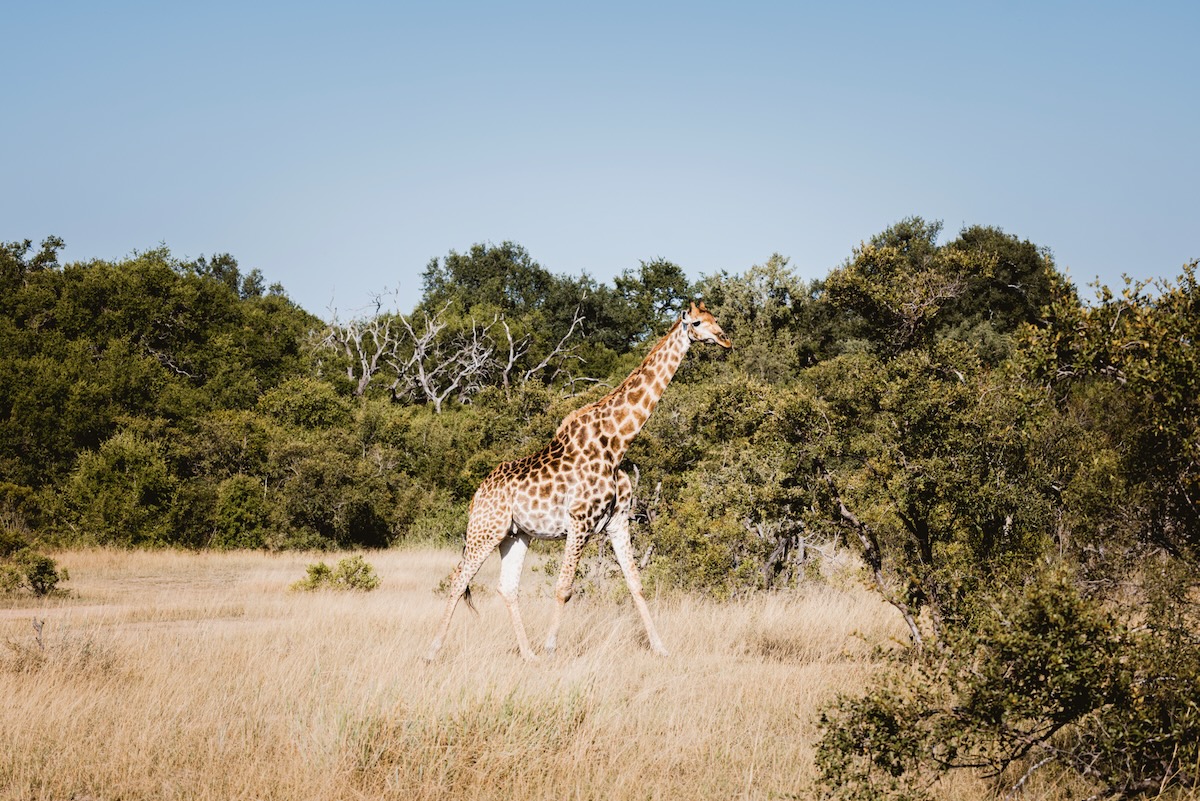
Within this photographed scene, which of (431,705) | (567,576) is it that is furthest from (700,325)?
(431,705)

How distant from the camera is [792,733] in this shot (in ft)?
21.0

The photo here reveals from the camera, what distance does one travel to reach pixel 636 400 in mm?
9344

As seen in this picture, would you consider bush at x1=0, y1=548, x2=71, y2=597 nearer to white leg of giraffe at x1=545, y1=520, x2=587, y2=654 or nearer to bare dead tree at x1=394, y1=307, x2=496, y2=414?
white leg of giraffe at x1=545, y1=520, x2=587, y2=654

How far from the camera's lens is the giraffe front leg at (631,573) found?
8594 mm

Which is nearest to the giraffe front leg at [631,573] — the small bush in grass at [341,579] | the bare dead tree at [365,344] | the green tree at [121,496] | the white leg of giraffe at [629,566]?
the white leg of giraffe at [629,566]

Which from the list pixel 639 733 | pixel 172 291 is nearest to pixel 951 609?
pixel 639 733

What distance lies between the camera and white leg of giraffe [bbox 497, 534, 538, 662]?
8.45 meters

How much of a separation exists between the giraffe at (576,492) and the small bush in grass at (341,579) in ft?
20.2

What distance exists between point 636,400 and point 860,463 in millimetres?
2703

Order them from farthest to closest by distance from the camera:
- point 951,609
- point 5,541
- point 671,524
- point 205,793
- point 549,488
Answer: point 5,541 < point 671,524 < point 549,488 < point 951,609 < point 205,793

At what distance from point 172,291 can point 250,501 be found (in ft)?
50.6

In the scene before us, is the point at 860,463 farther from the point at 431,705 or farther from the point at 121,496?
the point at 121,496

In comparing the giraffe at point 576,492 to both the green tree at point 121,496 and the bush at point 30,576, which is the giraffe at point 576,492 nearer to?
the bush at point 30,576

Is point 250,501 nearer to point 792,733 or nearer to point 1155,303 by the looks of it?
point 792,733
